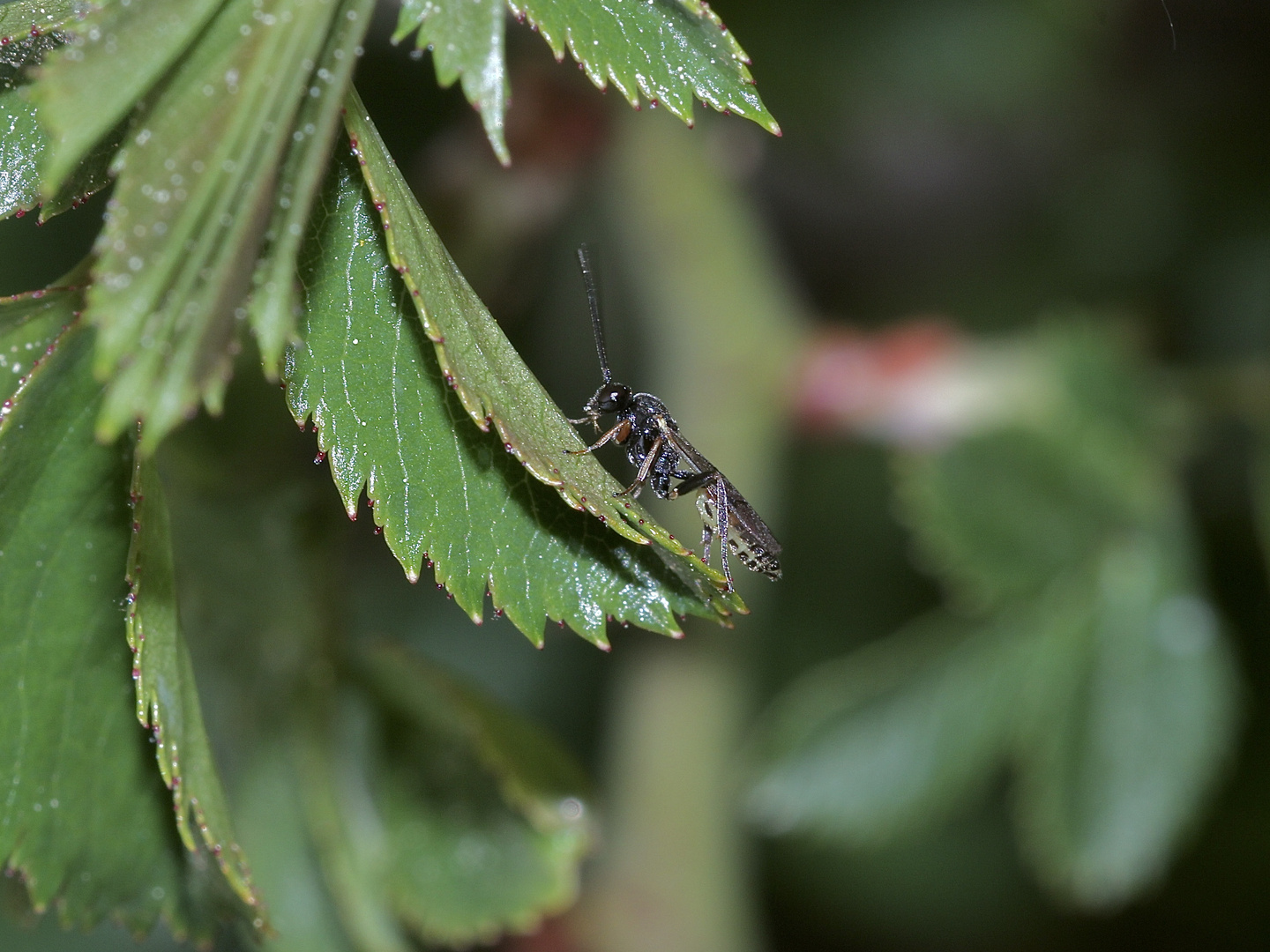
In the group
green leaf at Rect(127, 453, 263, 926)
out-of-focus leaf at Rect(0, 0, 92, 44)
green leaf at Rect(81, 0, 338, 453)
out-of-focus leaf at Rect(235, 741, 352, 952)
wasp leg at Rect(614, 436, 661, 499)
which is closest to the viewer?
green leaf at Rect(81, 0, 338, 453)

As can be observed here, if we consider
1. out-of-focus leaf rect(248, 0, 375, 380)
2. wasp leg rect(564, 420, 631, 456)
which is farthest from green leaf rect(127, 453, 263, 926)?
wasp leg rect(564, 420, 631, 456)

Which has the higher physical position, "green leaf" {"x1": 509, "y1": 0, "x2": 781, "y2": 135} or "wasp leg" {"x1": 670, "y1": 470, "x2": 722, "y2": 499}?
"green leaf" {"x1": 509, "y1": 0, "x2": 781, "y2": 135}

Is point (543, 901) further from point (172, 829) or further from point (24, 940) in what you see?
point (24, 940)

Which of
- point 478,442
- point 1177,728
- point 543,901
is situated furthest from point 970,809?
point 478,442

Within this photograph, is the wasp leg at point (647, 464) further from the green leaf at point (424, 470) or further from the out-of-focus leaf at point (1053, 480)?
the out-of-focus leaf at point (1053, 480)

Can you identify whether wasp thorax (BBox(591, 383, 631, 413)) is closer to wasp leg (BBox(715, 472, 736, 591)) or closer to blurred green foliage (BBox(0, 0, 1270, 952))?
blurred green foliage (BBox(0, 0, 1270, 952))
